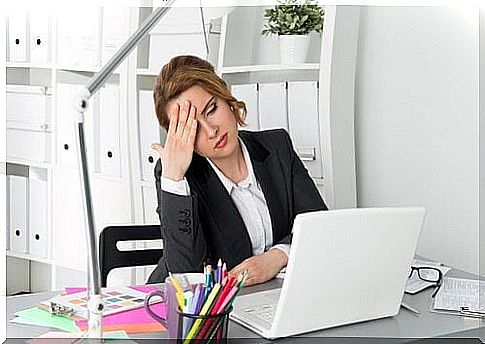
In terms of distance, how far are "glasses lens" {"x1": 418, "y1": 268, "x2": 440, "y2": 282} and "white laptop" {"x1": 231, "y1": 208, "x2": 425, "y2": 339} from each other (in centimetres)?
30

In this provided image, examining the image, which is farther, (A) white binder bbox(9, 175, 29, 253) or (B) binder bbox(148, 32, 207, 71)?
(A) white binder bbox(9, 175, 29, 253)

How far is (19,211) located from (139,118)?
2.92ft

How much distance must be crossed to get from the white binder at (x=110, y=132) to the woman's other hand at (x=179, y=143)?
4.14 ft

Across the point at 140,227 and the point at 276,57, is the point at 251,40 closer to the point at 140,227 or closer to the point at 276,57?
the point at 276,57

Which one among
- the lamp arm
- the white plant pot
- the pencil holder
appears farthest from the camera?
the white plant pot

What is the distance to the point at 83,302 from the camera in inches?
64.2

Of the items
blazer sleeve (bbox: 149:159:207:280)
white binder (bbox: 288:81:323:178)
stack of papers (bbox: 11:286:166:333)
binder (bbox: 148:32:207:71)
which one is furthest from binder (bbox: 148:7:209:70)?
stack of papers (bbox: 11:286:166:333)

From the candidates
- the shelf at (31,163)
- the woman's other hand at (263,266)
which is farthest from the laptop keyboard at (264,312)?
the shelf at (31,163)

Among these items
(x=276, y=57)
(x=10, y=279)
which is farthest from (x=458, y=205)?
(x=10, y=279)

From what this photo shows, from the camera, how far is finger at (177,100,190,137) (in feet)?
6.45

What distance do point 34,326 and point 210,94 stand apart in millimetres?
756

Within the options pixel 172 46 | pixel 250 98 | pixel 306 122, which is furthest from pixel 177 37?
pixel 306 122

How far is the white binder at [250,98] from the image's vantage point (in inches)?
114

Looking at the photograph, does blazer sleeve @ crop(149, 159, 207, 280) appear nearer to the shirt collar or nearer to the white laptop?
the shirt collar
